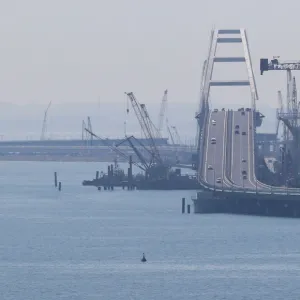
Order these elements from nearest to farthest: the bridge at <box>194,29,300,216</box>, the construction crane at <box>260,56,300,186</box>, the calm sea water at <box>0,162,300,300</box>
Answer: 1. the calm sea water at <box>0,162,300,300</box>
2. the bridge at <box>194,29,300,216</box>
3. the construction crane at <box>260,56,300,186</box>

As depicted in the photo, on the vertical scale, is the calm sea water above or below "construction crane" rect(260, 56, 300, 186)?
below

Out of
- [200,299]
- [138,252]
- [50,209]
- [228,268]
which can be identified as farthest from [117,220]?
[200,299]

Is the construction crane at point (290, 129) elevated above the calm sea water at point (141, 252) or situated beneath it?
elevated above

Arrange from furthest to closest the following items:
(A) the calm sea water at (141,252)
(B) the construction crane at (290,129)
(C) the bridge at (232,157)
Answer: (B) the construction crane at (290,129), (C) the bridge at (232,157), (A) the calm sea water at (141,252)

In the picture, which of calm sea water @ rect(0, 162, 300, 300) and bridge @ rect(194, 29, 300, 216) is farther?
bridge @ rect(194, 29, 300, 216)

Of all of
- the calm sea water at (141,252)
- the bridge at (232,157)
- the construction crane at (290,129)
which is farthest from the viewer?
the construction crane at (290,129)

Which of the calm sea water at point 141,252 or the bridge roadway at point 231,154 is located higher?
the bridge roadway at point 231,154

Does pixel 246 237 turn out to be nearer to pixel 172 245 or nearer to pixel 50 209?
pixel 172 245

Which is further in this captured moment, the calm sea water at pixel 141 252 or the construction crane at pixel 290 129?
the construction crane at pixel 290 129
